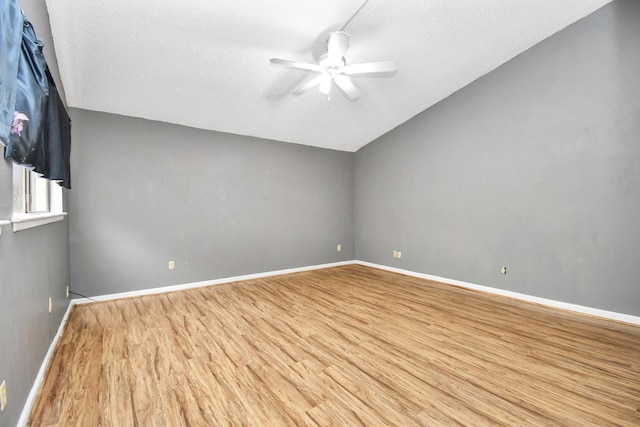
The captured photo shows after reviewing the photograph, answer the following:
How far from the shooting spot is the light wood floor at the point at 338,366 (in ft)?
4.74

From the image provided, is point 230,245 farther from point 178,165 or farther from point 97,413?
point 97,413

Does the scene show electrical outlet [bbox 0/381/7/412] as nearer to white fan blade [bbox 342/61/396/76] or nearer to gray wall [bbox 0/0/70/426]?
gray wall [bbox 0/0/70/426]

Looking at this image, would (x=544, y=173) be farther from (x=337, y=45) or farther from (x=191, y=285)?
(x=191, y=285)

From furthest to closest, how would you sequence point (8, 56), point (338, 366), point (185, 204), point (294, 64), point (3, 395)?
point (185, 204)
point (294, 64)
point (338, 366)
point (3, 395)
point (8, 56)

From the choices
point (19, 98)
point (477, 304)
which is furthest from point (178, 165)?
point (477, 304)

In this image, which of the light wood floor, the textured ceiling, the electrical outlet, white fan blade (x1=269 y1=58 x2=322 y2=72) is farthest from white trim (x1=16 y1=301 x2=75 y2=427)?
white fan blade (x1=269 y1=58 x2=322 y2=72)

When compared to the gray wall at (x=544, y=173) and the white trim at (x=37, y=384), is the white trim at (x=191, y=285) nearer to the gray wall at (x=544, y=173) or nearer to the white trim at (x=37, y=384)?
the white trim at (x=37, y=384)

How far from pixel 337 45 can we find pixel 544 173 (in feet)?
9.46

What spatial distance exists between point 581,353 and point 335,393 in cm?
A: 202

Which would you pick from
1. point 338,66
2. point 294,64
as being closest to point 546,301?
point 338,66

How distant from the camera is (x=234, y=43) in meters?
2.56

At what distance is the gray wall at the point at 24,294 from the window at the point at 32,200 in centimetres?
7

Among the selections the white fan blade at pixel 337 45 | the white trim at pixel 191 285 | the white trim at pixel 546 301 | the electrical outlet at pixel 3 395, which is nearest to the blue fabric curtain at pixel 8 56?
the electrical outlet at pixel 3 395

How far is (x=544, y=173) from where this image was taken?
3178mm
